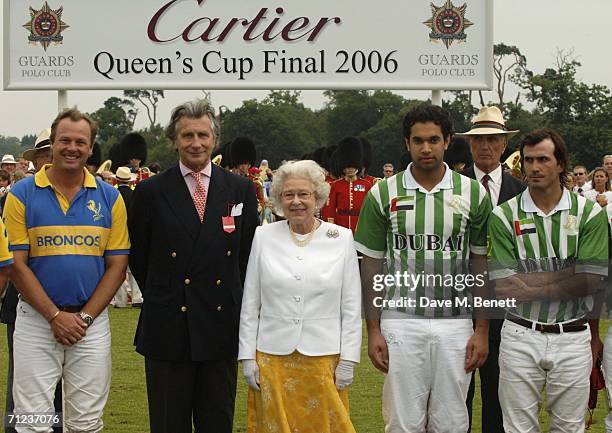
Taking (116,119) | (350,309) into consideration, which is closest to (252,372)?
(350,309)

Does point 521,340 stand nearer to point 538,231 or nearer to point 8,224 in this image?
point 538,231

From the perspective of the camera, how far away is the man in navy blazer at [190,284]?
516 centimetres

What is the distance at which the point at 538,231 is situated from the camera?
4938 mm

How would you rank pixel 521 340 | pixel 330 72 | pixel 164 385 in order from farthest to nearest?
pixel 330 72
pixel 164 385
pixel 521 340

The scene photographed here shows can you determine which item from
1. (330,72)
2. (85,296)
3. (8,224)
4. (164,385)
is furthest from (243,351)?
(330,72)

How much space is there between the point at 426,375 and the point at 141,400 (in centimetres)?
381

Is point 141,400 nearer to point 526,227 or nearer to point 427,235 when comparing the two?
point 427,235

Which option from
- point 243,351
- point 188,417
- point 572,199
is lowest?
point 188,417

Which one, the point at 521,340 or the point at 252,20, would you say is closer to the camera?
the point at 521,340

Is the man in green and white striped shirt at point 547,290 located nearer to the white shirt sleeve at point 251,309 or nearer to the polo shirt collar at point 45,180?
the white shirt sleeve at point 251,309

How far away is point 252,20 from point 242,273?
9391 millimetres

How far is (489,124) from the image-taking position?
6547 millimetres

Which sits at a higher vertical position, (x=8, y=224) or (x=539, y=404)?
(x=8, y=224)

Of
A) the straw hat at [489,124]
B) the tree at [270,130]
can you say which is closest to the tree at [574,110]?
the tree at [270,130]
